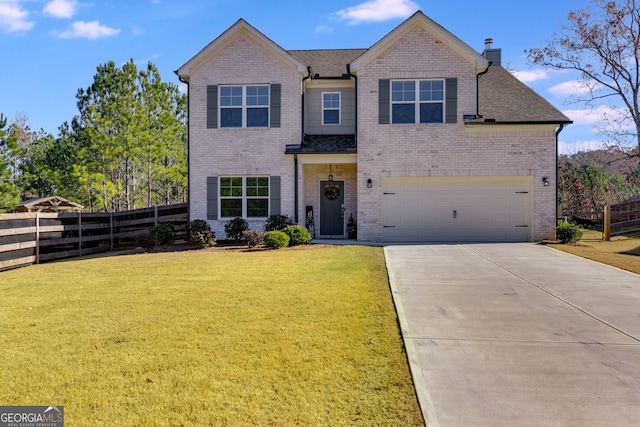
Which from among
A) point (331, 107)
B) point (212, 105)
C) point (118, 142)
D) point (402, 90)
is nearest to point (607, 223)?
point (402, 90)

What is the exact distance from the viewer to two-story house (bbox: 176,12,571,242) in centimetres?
1494

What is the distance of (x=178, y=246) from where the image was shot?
14.7 m

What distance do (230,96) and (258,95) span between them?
110cm

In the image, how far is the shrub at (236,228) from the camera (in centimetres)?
1504

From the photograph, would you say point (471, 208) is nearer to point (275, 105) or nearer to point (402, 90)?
point (402, 90)

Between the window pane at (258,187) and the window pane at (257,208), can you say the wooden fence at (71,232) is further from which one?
the window pane at (258,187)

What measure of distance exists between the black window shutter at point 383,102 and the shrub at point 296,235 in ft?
16.6

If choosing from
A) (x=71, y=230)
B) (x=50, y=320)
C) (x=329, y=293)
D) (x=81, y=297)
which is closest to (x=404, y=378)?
(x=329, y=293)

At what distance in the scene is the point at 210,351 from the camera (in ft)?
14.6

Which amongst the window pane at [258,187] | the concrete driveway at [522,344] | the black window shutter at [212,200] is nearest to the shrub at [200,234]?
the black window shutter at [212,200]

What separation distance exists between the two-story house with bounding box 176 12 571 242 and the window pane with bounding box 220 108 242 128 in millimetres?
39

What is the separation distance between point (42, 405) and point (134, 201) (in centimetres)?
3144

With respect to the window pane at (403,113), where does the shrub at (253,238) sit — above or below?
below

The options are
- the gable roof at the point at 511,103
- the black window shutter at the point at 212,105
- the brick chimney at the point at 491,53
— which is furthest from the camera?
the brick chimney at the point at 491,53
